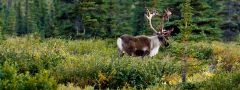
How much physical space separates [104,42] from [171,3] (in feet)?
33.8

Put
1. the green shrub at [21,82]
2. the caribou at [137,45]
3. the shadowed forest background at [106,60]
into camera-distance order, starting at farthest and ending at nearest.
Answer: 1. the caribou at [137,45]
2. the shadowed forest background at [106,60]
3. the green shrub at [21,82]

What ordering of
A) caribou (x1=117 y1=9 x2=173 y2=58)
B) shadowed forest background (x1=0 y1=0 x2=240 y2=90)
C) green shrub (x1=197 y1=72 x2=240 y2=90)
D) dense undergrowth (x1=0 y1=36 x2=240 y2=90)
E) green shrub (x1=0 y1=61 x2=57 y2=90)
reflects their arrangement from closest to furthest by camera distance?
green shrub (x1=0 y1=61 x2=57 y2=90) → green shrub (x1=197 y1=72 x2=240 y2=90) → shadowed forest background (x1=0 y1=0 x2=240 y2=90) → dense undergrowth (x1=0 y1=36 x2=240 y2=90) → caribou (x1=117 y1=9 x2=173 y2=58)

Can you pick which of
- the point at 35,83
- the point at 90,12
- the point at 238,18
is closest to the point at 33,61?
the point at 35,83

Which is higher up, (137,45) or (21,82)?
(21,82)

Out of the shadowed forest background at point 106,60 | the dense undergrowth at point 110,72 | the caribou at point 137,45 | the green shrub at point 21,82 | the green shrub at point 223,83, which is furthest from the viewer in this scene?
the caribou at point 137,45

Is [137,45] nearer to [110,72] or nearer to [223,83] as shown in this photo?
[110,72]

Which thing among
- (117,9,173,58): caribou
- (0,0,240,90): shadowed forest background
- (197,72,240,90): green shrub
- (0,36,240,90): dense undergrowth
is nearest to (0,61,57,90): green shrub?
(0,0,240,90): shadowed forest background

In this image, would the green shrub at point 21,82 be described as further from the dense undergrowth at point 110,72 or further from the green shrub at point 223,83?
the green shrub at point 223,83

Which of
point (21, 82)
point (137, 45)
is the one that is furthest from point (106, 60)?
point (21, 82)

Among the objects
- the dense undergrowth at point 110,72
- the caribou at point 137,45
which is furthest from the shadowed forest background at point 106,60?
the caribou at point 137,45

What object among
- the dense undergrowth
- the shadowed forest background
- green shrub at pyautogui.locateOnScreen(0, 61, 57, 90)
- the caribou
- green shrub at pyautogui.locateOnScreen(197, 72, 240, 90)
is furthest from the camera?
the caribou

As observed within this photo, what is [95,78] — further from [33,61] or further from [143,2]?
[143,2]

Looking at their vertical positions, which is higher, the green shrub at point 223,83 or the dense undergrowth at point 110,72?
the green shrub at point 223,83

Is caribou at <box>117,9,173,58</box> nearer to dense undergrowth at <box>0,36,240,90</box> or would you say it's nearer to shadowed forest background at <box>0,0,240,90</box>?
shadowed forest background at <box>0,0,240,90</box>
